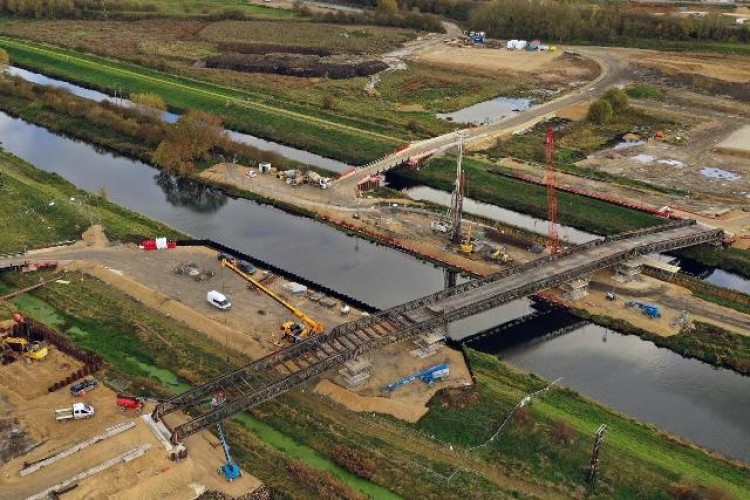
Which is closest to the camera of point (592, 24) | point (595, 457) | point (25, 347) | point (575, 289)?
point (595, 457)

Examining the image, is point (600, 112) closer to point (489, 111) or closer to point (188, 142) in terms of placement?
point (489, 111)

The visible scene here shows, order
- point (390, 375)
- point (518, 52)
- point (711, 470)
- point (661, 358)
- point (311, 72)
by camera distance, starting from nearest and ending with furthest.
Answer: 1. point (711, 470)
2. point (390, 375)
3. point (661, 358)
4. point (311, 72)
5. point (518, 52)

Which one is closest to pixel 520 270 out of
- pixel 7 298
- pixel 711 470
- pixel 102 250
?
pixel 711 470

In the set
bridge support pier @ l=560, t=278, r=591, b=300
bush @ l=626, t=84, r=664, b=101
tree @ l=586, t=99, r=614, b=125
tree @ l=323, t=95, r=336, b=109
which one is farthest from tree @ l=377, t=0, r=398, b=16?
bridge support pier @ l=560, t=278, r=591, b=300

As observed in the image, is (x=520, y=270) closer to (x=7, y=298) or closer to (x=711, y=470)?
(x=711, y=470)

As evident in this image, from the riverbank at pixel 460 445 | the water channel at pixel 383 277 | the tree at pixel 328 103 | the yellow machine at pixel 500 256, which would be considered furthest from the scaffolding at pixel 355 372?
Result: the tree at pixel 328 103

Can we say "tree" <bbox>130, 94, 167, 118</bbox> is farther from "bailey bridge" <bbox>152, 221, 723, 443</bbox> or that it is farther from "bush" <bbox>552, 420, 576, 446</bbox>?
"bush" <bbox>552, 420, 576, 446</bbox>

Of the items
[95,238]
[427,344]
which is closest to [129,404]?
[427,344]
